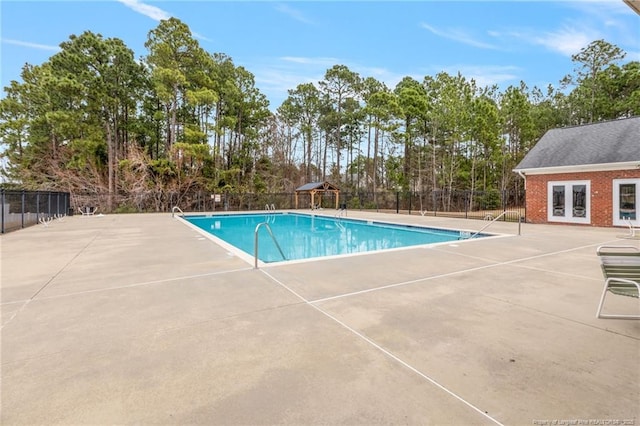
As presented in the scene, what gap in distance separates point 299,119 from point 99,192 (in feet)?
59.8

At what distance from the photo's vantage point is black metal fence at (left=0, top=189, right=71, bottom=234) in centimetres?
1142

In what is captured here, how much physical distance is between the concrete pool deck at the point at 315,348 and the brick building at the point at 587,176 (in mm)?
9287

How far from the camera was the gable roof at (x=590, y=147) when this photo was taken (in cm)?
1159

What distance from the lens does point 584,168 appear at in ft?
40.2

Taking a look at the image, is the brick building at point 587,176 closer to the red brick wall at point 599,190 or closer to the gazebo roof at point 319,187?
the red brick wall at point 599,190

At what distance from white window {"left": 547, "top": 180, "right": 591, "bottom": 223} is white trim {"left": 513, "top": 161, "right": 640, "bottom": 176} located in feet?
1.55

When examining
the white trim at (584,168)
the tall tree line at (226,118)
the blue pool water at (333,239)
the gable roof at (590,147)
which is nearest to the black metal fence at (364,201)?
the tall tree line at (226,118)

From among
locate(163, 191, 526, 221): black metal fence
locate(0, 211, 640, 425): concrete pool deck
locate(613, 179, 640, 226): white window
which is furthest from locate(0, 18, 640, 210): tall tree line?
locate(0, 211, 640, 425): concrete pool deck

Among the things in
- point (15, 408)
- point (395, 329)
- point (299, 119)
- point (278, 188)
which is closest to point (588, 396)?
point (395, 329)

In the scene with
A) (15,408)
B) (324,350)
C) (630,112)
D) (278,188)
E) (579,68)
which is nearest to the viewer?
(15,408)

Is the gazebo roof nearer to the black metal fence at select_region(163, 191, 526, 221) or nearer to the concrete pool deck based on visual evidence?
the black metal fence at select_region(163, 191, 526, 221)

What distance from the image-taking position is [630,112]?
23.5 metres

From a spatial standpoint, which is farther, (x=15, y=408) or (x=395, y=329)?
(x=395, y=329)

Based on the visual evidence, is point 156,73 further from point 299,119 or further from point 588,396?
point 588,396
